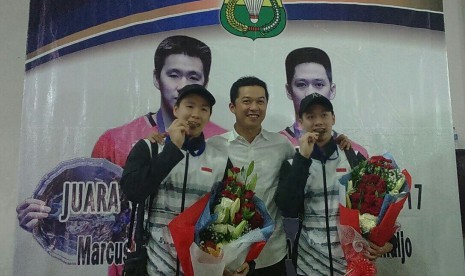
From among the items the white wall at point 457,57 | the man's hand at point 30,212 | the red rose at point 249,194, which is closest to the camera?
the red rose at point 249,194

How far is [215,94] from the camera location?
1720 mm

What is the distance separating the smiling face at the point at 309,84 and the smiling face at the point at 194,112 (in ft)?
1.10

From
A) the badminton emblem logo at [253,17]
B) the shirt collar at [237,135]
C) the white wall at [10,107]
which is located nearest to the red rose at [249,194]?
the shirt collar at [237,135]

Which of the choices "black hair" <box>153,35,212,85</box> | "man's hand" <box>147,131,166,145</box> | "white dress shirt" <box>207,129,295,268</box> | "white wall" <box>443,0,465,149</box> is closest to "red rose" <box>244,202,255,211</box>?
"white dress shirt" <box>207,129,295,268</box>

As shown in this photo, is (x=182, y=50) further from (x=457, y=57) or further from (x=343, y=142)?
(x=457, y=57)

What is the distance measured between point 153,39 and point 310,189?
82cm

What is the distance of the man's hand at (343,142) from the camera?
5.73ft

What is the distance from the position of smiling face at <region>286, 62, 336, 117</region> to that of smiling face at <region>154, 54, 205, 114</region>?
1.15 ft

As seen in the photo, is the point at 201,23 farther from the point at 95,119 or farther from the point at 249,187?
the point at 249,187

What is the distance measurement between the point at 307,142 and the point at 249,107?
0.25 meters

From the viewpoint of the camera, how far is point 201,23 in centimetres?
177

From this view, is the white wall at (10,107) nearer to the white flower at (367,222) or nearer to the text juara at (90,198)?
the text juara at (90,198)

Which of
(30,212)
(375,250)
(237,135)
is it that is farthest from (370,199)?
(30,212)

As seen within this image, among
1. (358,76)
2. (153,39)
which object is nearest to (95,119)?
(153,39)
